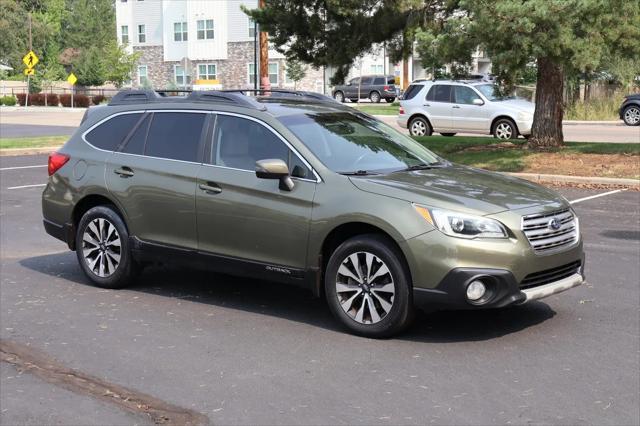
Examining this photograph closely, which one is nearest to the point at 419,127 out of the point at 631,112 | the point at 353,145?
the point at 631,112

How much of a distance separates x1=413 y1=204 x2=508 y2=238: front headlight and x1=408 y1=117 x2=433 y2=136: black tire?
20.3 meters

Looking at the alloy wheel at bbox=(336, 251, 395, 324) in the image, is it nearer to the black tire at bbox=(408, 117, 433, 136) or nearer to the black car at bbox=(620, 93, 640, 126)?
the black tire at bbox=(408, 117, 433, 136)

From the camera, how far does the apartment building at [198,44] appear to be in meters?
69.6

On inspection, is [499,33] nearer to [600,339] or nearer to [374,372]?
[600,339]

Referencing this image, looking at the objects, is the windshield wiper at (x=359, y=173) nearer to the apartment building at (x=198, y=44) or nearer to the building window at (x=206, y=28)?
the apartment building at (x=198, y=44)

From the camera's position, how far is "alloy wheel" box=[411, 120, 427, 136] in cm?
2636

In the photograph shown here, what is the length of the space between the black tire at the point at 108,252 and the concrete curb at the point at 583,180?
33.2 feet

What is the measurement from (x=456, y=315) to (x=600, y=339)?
1.18 metres

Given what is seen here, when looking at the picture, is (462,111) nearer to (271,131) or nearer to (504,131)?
(504,131)

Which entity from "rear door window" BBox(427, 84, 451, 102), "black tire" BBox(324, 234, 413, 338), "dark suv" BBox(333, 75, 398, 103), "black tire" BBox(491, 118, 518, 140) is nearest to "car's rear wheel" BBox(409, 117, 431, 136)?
"rear door window" BBox(427, 84, 451, 102)

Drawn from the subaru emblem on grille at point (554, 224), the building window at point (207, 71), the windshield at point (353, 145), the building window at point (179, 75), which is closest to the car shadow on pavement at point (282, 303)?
the subaru emblem on grille at point (554, 224)

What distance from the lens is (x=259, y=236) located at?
7066 mm

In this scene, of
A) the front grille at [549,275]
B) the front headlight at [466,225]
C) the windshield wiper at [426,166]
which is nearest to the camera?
the front headlight at [466,225]

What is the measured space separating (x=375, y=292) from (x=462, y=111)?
19.7 m
